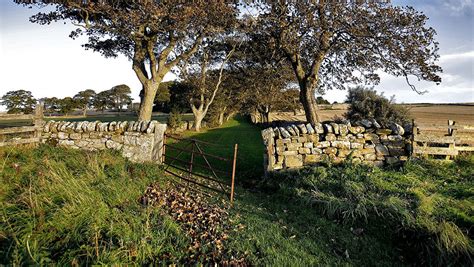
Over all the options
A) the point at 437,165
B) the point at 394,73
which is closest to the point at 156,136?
the point at 437,165

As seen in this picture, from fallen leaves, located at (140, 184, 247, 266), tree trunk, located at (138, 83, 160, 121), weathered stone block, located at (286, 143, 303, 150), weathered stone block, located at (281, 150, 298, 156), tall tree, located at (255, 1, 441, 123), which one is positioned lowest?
fallen leaves, located at (140, 184, 247, 266)

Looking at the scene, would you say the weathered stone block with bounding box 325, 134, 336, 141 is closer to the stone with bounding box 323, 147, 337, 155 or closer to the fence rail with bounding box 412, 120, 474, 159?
the stone with bounding box 323, 147, 337, 155

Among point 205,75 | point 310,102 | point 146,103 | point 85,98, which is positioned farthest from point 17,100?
point 310,102

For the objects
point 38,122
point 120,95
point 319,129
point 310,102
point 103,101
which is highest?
point 120,95

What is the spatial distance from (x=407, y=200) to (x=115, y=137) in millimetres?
9151

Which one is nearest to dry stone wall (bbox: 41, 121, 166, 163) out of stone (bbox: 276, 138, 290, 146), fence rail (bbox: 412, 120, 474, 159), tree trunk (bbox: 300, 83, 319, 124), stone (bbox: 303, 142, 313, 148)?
stone (bbox: 276, 138, 290, 146)

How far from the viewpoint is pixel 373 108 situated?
55.7ft

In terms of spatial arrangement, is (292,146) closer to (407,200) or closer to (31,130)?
(407,200)

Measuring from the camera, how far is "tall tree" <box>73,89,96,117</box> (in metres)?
72.9

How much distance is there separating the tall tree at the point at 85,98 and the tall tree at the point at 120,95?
5.80 metres

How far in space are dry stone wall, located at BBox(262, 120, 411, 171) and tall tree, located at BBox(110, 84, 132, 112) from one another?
89.1 m

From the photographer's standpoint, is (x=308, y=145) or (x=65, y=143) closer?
(x=308, y=145)

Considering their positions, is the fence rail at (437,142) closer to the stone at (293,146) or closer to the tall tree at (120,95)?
the stone at (293,146)

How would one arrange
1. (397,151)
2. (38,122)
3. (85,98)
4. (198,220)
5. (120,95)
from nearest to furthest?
1. (198,220)
2. (397,151)
3. (38,122)
4. (85,98)
5. (120,95)
